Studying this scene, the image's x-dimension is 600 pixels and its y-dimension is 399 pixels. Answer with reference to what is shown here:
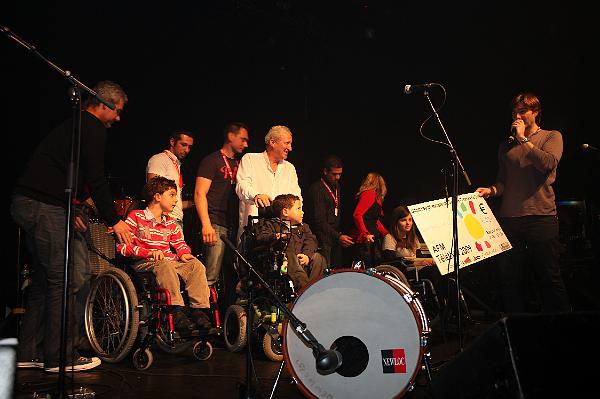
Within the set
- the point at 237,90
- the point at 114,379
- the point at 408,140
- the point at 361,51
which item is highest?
the point at 361,51

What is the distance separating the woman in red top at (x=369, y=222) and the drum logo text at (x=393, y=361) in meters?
3.62

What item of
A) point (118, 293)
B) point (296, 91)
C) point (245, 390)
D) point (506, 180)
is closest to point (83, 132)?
point (118, 293)

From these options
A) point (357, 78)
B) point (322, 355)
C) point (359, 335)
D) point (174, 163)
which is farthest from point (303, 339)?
point (357, 78)

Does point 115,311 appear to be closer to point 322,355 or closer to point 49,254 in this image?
point 49,254

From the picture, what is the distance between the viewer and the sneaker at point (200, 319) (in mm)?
4309

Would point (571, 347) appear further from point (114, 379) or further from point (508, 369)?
point (114, 379)

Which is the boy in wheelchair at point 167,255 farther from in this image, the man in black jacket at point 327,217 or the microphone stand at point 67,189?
the man in black jacket at point 327,217

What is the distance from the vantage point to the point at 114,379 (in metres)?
3.66

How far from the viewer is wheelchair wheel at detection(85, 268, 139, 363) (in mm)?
4016

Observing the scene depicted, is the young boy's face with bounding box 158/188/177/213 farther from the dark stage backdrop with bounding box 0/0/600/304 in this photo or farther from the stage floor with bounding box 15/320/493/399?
the dark stage backdrop with bounding box 0/0/600/304

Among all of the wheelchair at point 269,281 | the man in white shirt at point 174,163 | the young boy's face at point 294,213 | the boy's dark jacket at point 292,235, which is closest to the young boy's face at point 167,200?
the man in white shirt at point 174,163

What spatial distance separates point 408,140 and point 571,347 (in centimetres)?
708

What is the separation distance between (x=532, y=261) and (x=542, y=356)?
2950 millimetres

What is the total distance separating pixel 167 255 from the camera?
460cm
